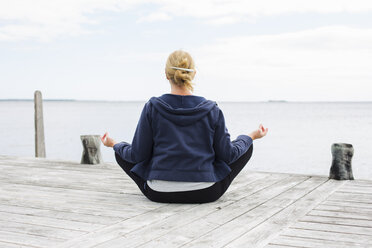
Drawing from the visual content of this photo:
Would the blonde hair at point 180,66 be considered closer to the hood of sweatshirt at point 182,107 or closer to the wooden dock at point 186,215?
the hood of sweatshirt at point 182,107

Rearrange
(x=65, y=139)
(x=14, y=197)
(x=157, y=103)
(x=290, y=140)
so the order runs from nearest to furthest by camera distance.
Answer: (x=157, y=103)
(x=14, y=197)
(x=290, y=140)
(x=65, y=139)

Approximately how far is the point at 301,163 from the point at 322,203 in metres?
16.3

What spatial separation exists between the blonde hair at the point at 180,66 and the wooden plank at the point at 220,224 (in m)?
1.11

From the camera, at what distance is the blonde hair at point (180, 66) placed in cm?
373

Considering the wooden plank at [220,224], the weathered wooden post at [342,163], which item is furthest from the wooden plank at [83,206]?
the weathered wooden post at [342,163]

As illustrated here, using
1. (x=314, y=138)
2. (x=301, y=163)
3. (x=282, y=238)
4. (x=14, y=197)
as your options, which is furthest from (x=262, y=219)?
(x=314, y=138)

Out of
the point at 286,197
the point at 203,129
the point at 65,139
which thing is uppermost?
the point at 203,129

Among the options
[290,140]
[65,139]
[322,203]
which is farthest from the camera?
[65,139]

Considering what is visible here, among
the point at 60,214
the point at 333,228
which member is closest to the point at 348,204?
the point at 333,228

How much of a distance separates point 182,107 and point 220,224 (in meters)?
1.03

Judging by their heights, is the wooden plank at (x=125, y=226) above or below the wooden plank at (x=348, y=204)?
above

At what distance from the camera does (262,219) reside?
141 inches

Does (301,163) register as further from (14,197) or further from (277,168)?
(14,197)

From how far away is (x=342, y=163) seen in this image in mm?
5441
